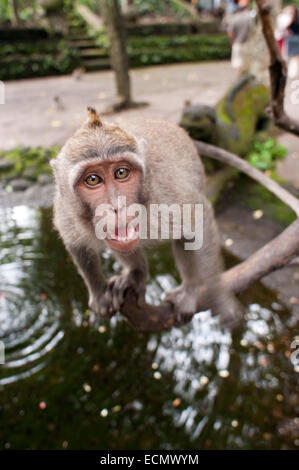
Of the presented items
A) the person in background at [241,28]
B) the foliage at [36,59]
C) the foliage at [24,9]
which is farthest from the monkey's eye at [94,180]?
the foliage at [24,9]

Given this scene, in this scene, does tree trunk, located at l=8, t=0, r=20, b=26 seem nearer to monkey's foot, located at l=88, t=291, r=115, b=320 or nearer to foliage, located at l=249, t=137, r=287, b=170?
foliage, located at l=249, t=137, r=287, b=170

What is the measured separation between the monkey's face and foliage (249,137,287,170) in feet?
16.8

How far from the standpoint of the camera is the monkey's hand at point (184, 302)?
9.23 feet

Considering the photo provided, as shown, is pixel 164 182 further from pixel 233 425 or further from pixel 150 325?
pixel 233 425

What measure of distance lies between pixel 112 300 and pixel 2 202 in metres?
5.15

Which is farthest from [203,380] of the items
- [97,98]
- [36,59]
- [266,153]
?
[36,59]

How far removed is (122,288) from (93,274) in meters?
0.23

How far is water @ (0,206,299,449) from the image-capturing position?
12.4 feet

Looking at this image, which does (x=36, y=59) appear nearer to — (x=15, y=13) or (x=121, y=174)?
(x=15, y=13)

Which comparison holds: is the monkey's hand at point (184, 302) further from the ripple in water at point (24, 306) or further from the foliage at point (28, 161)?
the foliage at point (28, 161)

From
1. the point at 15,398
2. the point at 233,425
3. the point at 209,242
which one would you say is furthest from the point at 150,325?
the point at 15,398

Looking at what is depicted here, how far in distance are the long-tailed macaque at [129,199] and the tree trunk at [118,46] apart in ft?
21.7

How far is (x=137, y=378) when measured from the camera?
4270mm
